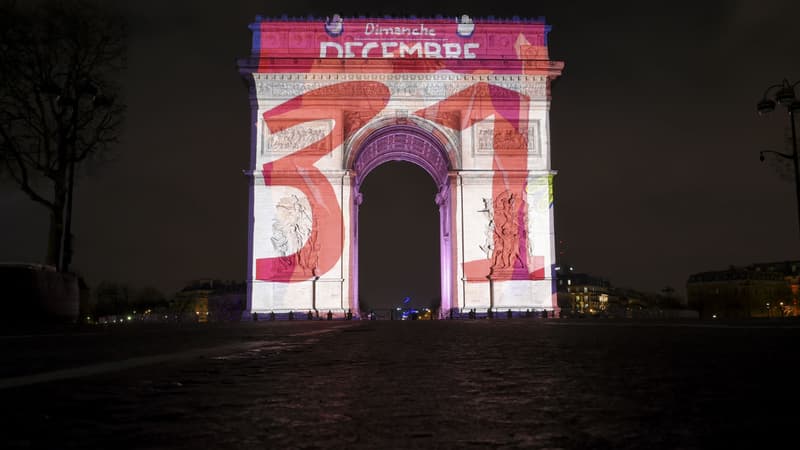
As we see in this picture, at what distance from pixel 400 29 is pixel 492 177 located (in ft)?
18.2

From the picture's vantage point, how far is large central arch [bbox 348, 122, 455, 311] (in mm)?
22734

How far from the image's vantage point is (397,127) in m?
22.7

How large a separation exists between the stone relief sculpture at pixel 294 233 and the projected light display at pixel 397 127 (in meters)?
0.03

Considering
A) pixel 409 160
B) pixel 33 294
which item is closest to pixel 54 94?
pixel 33 294

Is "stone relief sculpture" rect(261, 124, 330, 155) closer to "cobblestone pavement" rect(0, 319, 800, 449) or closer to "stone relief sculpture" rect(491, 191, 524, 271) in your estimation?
"stone relief sculpture" rect(491, 191, 524, 271)

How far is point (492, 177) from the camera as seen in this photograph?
21781 millimetres

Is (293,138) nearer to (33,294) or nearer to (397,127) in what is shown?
(397,127)

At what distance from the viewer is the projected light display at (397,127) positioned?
21297 mm

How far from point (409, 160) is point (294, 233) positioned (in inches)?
336

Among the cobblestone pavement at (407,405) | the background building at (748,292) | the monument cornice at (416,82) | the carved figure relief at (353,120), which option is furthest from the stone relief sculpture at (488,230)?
the background building at (748,292)

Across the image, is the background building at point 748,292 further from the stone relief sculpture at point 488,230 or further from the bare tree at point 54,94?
the bare tree at point 54,94

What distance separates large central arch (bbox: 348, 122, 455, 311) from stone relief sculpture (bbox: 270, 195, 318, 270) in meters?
1.63

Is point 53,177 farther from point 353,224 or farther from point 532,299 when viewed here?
point 532,299

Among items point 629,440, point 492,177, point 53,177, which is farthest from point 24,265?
point 492,177
